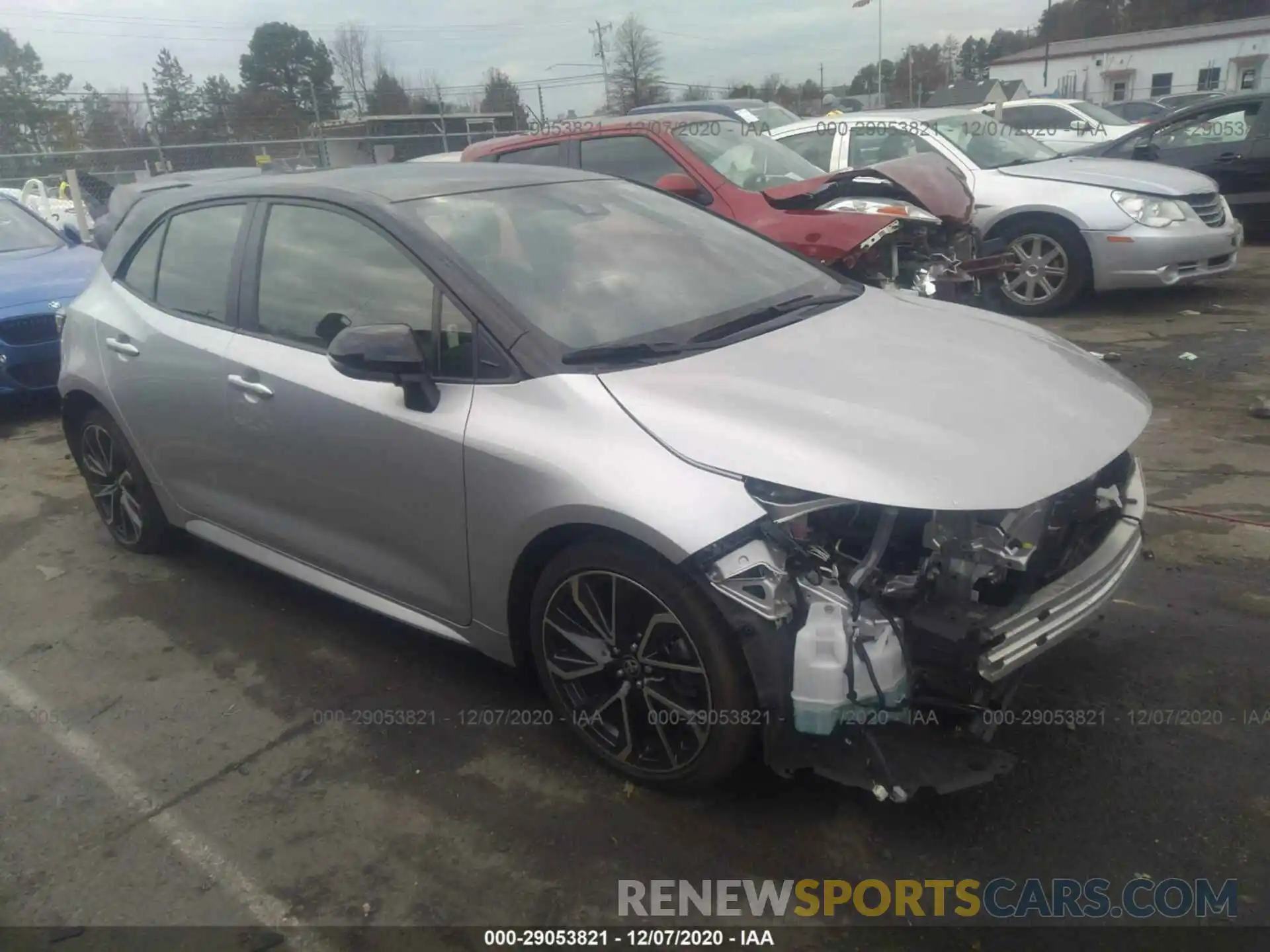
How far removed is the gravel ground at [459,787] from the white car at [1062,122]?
33.0 ft

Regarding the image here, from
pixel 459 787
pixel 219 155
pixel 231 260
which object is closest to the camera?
pixel 459 787

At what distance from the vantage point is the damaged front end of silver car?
2.39 metres

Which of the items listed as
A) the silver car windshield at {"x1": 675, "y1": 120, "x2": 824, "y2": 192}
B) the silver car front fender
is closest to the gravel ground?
the silver car front fender

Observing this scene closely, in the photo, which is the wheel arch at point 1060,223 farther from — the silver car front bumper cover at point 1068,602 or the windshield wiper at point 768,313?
the silver car front bumper cover at point 1068,602

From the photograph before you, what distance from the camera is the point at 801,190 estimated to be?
6.79 metres

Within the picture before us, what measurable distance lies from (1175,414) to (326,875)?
17.0 ft

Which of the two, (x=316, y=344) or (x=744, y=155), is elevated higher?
(x=744, y=155)

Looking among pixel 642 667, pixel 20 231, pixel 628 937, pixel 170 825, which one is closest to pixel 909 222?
pixel 642 667

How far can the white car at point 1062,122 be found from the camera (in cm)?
1288

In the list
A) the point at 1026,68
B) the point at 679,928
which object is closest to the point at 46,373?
the point at 679,928

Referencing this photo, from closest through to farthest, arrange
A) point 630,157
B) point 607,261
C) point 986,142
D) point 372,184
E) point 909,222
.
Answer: point 607,261, point 372,184, point 909,222, point 630,157, point 986,142

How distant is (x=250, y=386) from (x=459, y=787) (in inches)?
63.3

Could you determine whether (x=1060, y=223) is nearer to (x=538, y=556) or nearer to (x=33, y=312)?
(x=538, y=556)

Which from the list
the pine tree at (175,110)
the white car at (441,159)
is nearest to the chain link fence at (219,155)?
the pine tree at (175,110)
